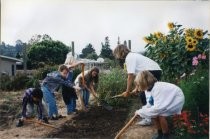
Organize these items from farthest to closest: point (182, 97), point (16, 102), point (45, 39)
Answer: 1. point (16, 102)
2. point (45, 39)
3. point (182, 97)

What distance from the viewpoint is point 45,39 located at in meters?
7.73

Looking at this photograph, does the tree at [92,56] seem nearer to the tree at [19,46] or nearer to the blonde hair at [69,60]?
the blonde hair at [69,60]

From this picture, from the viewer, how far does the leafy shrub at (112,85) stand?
8.24 meters

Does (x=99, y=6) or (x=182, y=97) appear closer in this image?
(x=182, y=97)

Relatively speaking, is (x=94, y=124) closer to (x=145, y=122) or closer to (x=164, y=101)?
(x=145, y=122)

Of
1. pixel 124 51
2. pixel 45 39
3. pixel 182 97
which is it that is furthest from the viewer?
pixel 45 39

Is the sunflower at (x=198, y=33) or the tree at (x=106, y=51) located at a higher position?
the sunflower at (x=198, y=33)

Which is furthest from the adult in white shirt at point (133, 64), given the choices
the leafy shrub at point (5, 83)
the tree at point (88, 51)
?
the leafy shrub at point (5, 83)

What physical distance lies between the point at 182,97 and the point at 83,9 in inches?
75.8

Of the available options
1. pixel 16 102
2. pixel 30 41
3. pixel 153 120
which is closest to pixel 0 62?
pixel 30 41

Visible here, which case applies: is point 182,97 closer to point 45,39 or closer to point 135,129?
point 135,129

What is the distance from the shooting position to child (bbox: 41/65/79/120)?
26.2 ft

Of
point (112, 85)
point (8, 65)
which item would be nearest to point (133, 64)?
point (112, 85)

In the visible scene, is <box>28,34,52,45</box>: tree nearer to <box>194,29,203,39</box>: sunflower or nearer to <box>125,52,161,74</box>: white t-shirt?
<box>125,52,161,74</box>: white t-shirt
